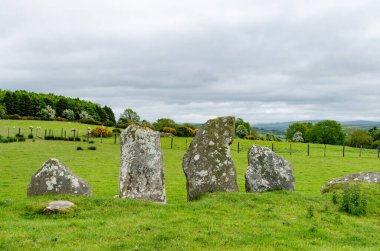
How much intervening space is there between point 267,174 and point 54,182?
1029 cm

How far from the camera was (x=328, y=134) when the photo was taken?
137875mm

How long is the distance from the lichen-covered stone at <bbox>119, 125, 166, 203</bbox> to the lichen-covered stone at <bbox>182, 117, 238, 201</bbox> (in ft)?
4.78

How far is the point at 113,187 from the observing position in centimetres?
2778

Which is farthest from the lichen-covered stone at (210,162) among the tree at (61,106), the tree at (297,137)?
the tree at (61,106)

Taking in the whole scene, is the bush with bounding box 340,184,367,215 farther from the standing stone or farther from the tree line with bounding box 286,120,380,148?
the tree line with bounding box 286,120,380,148

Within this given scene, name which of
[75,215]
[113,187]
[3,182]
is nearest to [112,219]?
[75,215]

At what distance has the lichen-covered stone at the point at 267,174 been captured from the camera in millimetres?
20328

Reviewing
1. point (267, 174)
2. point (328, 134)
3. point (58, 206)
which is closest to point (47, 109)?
point (328, 134)

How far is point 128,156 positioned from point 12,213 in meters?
6.24

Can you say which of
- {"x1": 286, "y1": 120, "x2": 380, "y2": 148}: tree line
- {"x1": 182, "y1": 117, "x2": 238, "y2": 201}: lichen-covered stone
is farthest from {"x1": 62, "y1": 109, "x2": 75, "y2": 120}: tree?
{"x1": 182, "y1": 117, "x2": 238, "y2": 201}: lichen-covered stone

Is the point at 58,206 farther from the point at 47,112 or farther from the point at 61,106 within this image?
the point at 61,106

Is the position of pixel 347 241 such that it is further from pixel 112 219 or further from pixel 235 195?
pixel 112 219

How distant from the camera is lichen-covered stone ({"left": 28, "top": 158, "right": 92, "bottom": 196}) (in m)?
17.5

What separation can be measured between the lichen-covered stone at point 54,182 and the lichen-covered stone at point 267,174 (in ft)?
27.0
